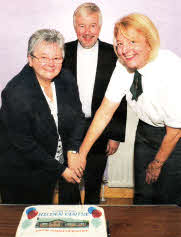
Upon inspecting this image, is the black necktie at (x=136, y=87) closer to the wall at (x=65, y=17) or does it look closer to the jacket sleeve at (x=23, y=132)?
the wall at (x=65, y=17)

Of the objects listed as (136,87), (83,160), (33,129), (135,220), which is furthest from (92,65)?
(135,220)

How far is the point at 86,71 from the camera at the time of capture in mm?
1580

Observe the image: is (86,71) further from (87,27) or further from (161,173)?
(161,173)

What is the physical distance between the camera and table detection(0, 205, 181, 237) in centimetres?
113

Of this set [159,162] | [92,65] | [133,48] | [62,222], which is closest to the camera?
[62,222]

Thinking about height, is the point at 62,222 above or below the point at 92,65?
below

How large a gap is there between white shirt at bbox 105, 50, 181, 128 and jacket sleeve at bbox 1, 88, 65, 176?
0.49 metres

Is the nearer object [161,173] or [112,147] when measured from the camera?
[161,173]

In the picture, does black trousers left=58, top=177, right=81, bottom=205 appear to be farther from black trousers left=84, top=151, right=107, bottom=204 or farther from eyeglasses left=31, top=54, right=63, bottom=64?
eyeglasses left=31, top=54, right=63, bottom=64

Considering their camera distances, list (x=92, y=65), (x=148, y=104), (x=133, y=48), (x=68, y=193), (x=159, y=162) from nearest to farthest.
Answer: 1. (x=133, y=48)
2. (x=148, y=104)
3. (x=92, y=65)
4. (x=159, y=162)
5. (x=68, y=193)

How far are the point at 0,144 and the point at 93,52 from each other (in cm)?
78

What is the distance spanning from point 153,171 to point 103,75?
0.68 m

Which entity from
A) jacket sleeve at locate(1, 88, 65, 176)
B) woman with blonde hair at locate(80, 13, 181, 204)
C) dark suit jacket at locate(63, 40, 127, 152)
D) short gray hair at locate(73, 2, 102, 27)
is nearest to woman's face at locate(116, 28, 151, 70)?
woman with blonde hair at locate(80, 13, 181, 204)

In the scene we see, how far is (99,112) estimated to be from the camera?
166cm
